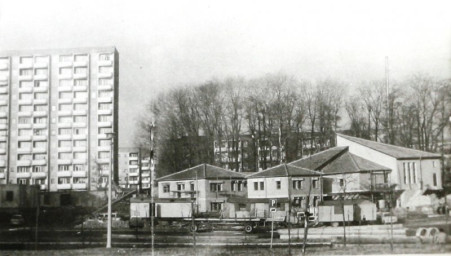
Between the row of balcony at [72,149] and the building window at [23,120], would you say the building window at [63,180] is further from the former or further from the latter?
the building window at [23,120]

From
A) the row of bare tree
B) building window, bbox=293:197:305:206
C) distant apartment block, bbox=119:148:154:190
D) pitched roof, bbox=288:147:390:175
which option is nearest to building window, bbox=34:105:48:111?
distant apartment block, bbox=119:148:154:190

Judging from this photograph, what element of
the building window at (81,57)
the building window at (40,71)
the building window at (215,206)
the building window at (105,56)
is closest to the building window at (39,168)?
the building window at (40,71)

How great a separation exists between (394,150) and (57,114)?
24.2 ft

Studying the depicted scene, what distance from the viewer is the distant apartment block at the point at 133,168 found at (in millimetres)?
11273

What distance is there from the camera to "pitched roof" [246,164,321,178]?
13414 millimetres

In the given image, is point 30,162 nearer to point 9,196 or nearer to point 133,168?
point 9,196

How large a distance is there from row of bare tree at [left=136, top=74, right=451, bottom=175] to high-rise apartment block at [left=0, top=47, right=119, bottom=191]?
97cm

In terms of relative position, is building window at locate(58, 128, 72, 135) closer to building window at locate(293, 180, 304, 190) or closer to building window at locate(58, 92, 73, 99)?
building window at locate(58, 92, 73, 99)


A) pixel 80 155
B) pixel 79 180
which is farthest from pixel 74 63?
pixel 79 180

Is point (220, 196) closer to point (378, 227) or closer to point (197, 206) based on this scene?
point (197, 206)

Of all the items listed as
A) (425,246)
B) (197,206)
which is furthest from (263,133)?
(425,246)

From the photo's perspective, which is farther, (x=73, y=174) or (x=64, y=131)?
(x=73, y=174)

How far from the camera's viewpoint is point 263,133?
39.6 ft

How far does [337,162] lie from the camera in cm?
1302
